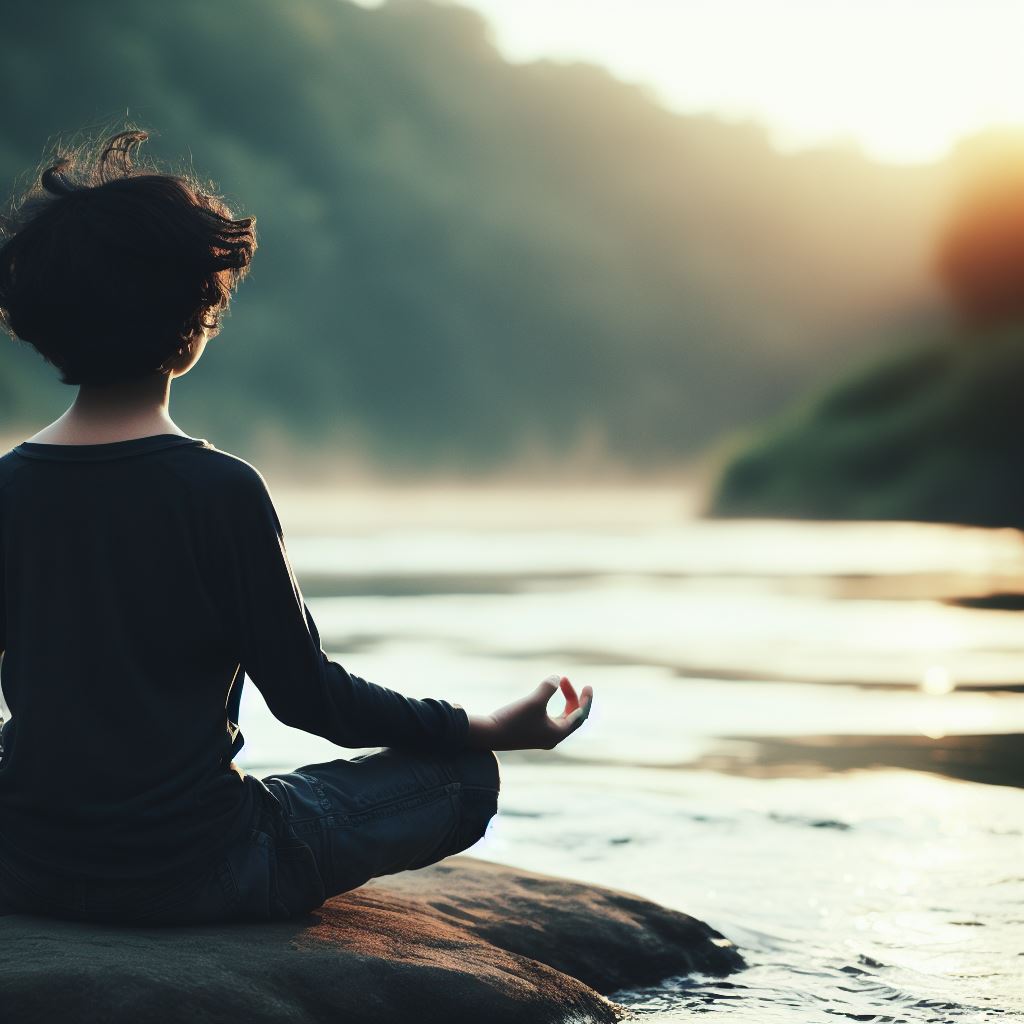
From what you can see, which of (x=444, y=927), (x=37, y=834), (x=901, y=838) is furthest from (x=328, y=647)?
(x=37, y=834)

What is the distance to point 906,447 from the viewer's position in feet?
164

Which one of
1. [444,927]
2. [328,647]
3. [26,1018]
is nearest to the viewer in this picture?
[26,1018]

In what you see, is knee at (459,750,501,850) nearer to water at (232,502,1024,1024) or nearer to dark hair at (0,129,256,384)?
water at (232,502,1024,1024)

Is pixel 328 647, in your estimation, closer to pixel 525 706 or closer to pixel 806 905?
pixel 806 905

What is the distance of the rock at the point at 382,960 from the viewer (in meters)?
2.25

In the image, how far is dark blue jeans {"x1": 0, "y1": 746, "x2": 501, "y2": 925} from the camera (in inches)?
98.9

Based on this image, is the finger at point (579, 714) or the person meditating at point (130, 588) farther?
the finger at point (579, 714)

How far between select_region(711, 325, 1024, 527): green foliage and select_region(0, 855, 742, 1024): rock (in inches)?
1368

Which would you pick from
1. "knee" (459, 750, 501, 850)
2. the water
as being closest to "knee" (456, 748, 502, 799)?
"knee" (459, 750, 501, 850)

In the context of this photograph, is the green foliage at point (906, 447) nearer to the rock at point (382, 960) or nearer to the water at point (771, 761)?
the water at point (771, 761)

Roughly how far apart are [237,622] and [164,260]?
0.57m

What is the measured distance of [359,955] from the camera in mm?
2568

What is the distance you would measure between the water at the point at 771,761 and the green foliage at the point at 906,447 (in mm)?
26552

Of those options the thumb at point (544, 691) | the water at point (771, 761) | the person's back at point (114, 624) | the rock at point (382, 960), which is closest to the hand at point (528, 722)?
the thumb at point (544, 691)
